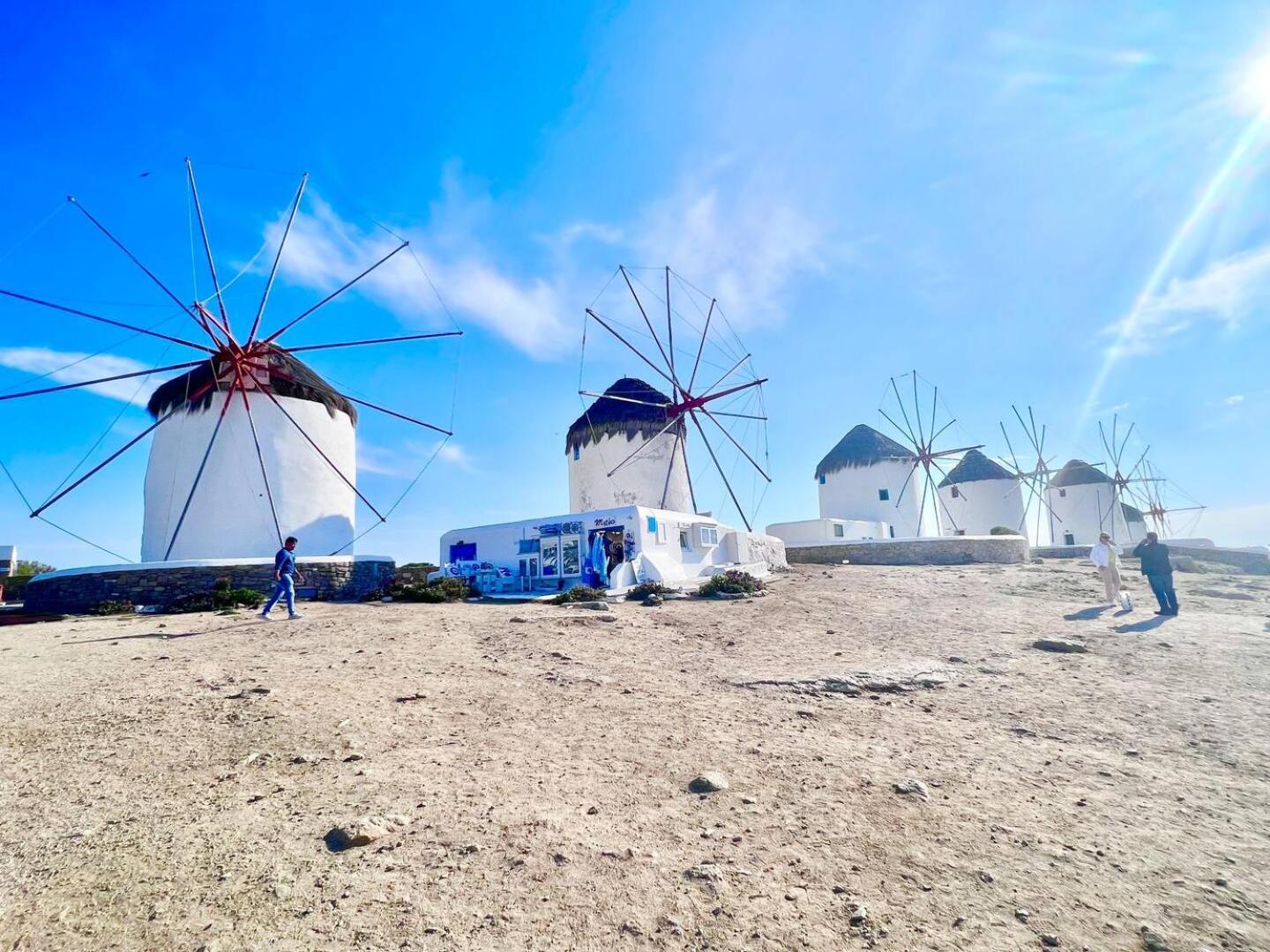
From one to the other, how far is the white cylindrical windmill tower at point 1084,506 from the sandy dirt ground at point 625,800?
44.9m

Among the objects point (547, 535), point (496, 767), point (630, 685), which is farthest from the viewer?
point (547, 535)

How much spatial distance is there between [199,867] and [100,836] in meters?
0.87

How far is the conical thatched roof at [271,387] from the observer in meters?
21.1

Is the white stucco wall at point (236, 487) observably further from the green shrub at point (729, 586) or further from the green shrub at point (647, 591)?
the green shrub at point (729, 586)

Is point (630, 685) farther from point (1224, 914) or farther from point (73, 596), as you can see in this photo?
point (73, 596)

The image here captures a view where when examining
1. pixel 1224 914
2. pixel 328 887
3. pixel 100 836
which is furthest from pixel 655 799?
pixel 100 836

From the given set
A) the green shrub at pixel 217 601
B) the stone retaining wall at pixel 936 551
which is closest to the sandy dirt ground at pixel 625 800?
the green shrub at pixel 217 601

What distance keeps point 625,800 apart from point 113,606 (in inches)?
665

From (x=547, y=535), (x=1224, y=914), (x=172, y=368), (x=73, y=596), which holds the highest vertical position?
(x=172, y=368)

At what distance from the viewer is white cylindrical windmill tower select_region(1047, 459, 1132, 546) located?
151 ft

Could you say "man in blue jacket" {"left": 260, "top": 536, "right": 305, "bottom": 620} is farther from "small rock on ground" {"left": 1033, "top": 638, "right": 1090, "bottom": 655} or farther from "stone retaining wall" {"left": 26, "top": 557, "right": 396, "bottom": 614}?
"small rock on ground" {"left": 1033, "top": 638, "right": 1090, "bottom": 655}

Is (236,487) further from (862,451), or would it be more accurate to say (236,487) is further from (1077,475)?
(1077,475)

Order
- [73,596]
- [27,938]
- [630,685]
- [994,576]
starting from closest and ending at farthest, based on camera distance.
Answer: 1. [27,938]
2. [630,685]
3. [73,596]
4. [994,576]

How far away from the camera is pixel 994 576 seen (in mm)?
21500
